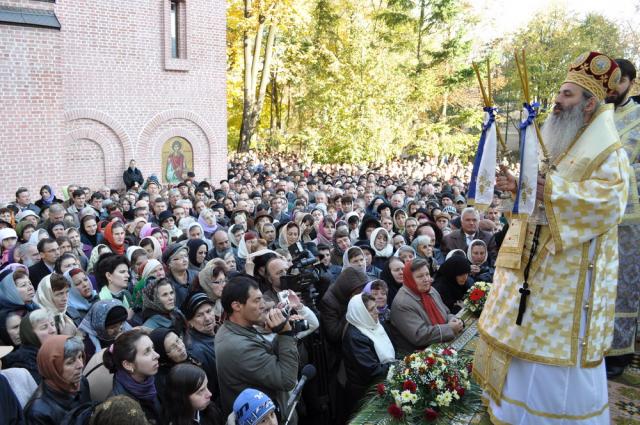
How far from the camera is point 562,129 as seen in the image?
A: 11.8 ft

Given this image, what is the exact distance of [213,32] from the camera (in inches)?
866

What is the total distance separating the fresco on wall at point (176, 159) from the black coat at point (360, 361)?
699 inches

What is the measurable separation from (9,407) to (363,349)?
8.38 feet

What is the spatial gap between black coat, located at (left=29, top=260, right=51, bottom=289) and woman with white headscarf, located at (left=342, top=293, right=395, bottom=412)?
4111 mm

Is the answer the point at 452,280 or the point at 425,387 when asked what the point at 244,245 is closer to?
the point at 452,280

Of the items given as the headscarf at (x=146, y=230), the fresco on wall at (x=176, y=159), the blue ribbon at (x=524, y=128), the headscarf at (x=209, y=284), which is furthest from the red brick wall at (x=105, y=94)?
the blue ribbon at (x=524, y=128)

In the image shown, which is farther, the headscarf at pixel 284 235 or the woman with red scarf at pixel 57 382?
the headscarf at pixel 284 235

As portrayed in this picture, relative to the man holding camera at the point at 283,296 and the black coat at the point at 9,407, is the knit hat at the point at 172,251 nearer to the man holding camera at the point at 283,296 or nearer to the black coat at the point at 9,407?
the man holding camera at the point at 283,296

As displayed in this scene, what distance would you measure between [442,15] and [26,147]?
2262cm

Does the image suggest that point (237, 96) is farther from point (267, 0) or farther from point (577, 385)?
point (577, 385)

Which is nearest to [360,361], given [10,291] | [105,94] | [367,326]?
[367,326]

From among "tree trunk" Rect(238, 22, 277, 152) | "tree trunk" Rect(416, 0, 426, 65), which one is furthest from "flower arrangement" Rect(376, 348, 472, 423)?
"tree trunk" Rect(416, 0, 426, 65)

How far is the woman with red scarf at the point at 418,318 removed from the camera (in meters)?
5.33

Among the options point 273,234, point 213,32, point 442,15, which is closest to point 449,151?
point 442,15
